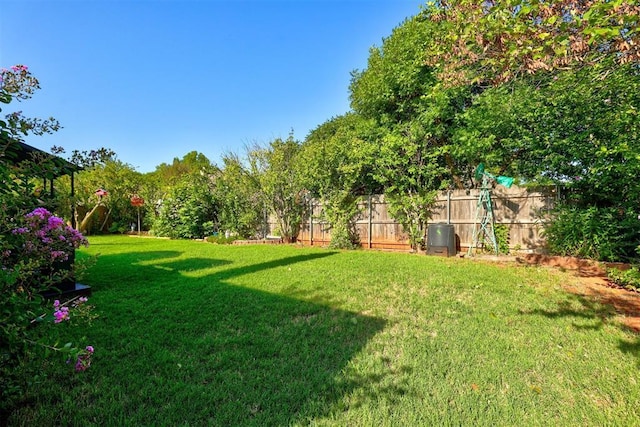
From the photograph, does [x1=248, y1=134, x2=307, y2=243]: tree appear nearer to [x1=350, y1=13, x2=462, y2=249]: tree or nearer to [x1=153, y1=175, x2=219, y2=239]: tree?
[x1=350, y1=13, x2=462, y2=249]: tree

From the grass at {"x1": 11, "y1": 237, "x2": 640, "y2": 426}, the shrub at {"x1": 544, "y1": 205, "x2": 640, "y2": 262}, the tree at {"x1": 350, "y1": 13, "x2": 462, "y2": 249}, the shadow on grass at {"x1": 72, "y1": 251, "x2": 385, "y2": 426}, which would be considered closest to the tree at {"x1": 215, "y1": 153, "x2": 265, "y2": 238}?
the tree at {"x1": 350, "y1": 13, "x2": 462, "y2": 249}

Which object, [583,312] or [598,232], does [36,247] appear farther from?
[598,232]

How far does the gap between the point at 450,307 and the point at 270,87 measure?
9957 millimetres

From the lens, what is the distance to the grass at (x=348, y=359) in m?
1.85

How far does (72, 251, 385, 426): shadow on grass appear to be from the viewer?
6.14 feet

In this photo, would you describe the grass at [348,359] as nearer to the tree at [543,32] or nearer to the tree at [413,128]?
the tree at [543,32]

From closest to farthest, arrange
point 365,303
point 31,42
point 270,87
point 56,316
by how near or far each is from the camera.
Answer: point 56,316, point 365,303, point 31,42, point 270,87

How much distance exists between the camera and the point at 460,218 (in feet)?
27.7

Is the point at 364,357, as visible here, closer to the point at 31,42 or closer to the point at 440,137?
the point at 31,42

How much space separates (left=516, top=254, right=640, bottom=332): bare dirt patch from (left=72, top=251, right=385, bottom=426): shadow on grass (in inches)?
119

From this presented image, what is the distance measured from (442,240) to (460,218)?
106cm

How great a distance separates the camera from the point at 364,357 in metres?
2.53

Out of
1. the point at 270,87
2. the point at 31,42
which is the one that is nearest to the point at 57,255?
the point at 31,42

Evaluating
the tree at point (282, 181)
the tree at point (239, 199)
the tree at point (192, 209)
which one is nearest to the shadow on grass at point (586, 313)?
the tree at point (282, 181)
